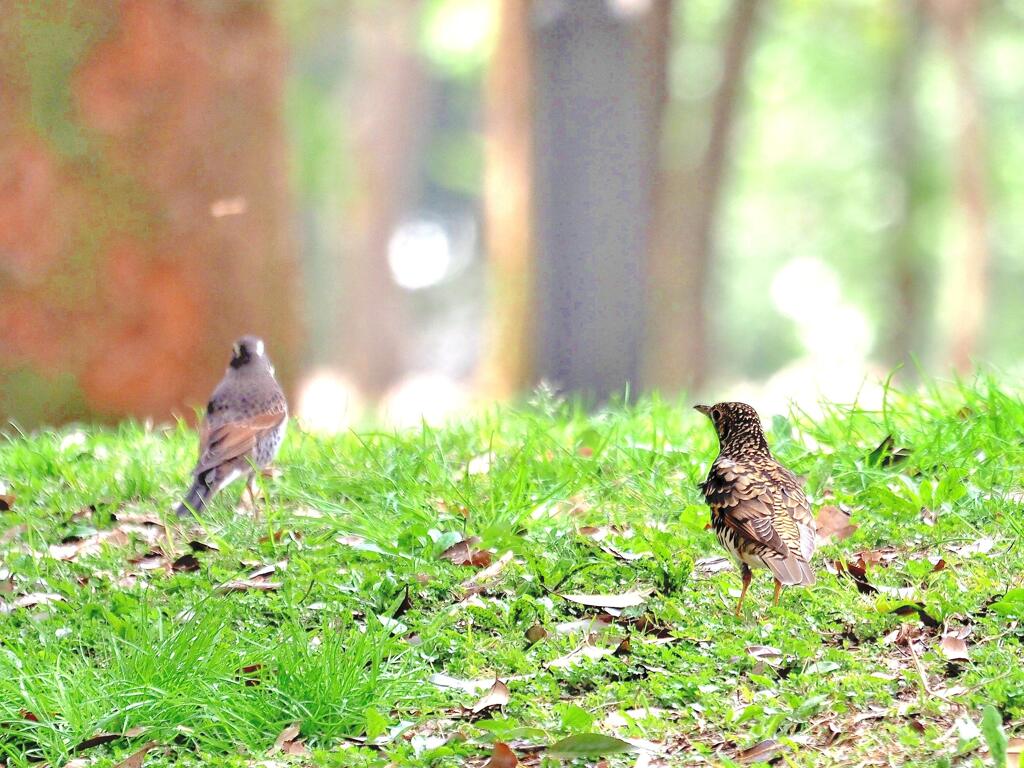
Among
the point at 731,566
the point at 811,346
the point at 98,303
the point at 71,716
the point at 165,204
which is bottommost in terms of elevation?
the point at 71,716

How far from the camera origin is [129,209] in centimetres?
980

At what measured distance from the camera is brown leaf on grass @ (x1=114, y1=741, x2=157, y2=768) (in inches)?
155

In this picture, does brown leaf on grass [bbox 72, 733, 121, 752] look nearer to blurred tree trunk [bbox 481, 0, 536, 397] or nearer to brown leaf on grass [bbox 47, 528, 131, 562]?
brown leaf on grass [bbox 47, 528, 131, 562]

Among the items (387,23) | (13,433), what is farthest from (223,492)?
(387,23)

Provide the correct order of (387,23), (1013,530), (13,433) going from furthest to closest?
(387,23)
(13,433)
(1013,530)

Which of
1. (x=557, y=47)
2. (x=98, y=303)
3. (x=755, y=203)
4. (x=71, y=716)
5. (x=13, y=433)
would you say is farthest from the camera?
(x=755, y=203)

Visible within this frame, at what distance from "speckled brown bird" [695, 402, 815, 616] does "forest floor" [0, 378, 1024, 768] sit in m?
0.24

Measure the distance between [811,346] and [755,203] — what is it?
4.78 metres

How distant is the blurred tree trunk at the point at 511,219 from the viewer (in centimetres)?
1320

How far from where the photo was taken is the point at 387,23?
Answer: 28.5 meters

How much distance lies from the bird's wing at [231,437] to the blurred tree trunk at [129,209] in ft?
11.0

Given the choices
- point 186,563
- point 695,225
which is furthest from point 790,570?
point 695,225

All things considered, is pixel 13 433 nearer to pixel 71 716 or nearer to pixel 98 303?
pixel 98 303

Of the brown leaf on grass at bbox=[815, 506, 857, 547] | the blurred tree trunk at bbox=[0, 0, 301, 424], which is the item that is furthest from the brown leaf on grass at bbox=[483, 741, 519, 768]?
the blurred tree trunk at bbox=[0, 0, 301, 424]
